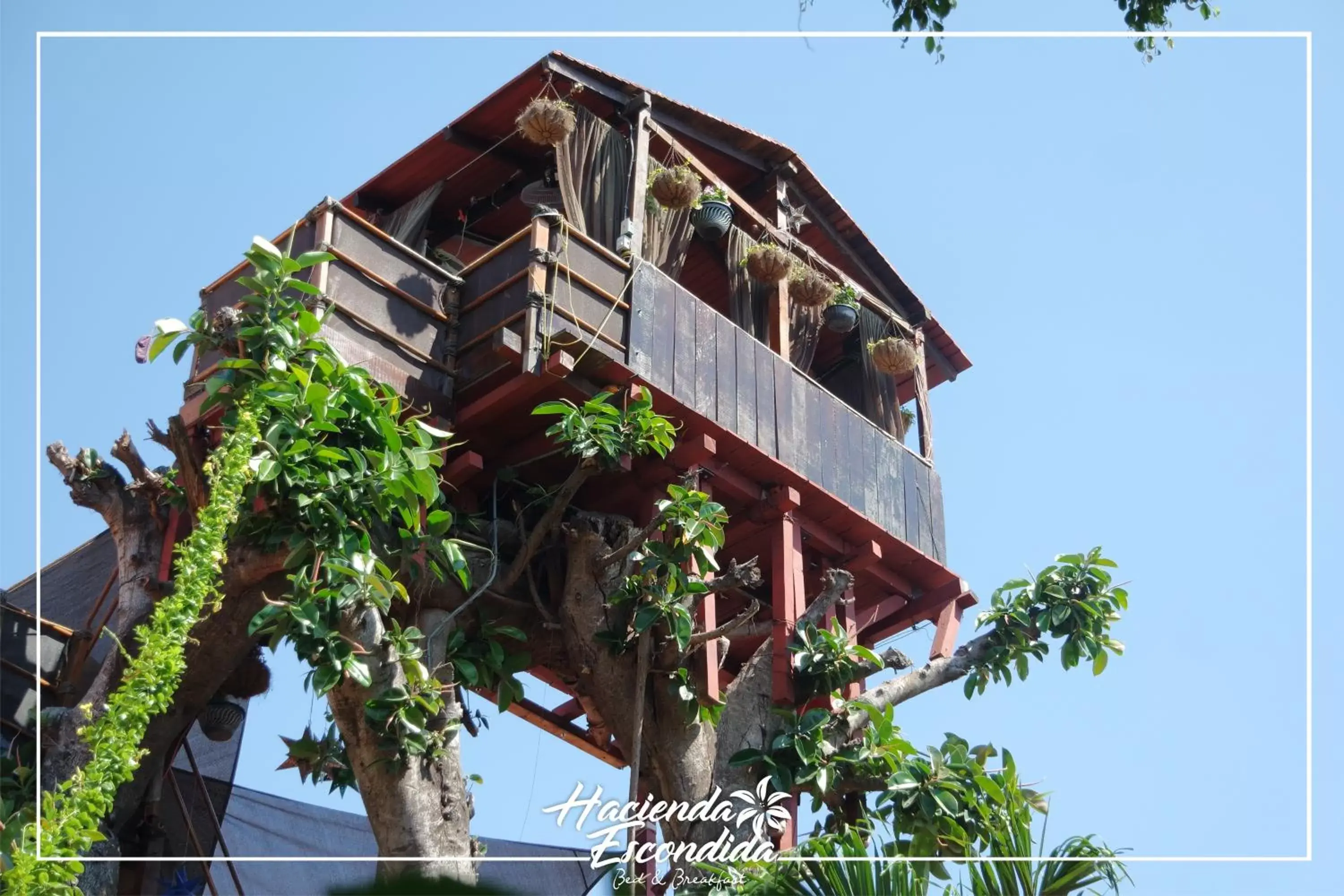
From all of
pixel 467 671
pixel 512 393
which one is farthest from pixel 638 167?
pixel 467 671

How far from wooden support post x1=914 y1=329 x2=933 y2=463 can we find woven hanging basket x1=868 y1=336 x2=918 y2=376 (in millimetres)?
213

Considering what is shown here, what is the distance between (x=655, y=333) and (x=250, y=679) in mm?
3818

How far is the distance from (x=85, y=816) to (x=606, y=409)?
548 cm

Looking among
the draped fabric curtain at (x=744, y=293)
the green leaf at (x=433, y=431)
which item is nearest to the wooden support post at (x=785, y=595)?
the draped fabric curtain at (x=744, y=293)

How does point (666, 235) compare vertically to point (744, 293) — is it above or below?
above

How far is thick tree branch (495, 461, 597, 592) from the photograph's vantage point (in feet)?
41.1

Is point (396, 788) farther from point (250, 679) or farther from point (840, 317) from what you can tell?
point (840, 317)

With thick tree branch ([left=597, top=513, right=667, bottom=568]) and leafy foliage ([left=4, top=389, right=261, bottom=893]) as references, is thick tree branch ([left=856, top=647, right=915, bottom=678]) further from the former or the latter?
leafy foliage ([left=4, top=389, right=261, bottom=893])

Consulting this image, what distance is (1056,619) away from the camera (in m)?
13.2

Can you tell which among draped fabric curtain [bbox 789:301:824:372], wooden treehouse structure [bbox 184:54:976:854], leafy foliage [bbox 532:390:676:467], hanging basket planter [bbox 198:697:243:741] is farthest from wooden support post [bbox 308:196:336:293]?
draped fabric curtain [bbox 789:301:824:372]

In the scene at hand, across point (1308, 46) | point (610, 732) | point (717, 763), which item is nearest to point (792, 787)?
point (717, 763)

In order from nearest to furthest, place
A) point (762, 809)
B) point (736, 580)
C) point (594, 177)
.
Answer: point (762, 809), point (736, 580), point (594, 177)

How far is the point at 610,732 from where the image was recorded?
13000 mm

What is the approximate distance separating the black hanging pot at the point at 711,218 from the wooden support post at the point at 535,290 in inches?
78.1
